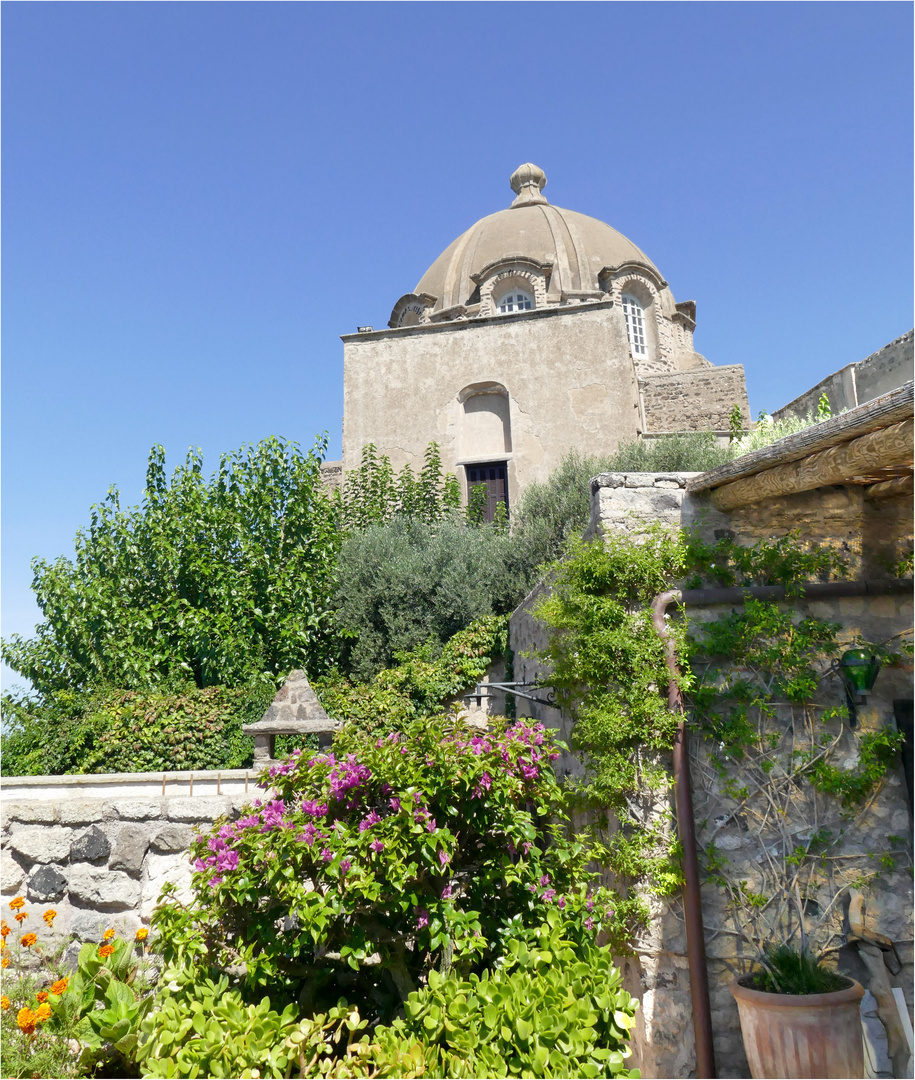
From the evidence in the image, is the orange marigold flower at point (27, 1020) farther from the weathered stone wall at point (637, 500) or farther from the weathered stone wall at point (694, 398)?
the weathered stone wall at point (694, 398)

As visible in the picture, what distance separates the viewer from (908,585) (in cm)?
491

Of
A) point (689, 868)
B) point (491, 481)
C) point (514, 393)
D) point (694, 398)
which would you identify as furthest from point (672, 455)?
point (689, 868)

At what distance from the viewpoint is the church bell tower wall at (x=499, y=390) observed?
52.7 ft

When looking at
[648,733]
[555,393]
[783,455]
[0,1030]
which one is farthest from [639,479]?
[555,393]

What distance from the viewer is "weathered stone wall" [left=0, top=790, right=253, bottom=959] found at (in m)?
5.60

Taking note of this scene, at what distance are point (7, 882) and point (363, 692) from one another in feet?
17.5

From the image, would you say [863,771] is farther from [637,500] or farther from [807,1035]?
[637,500]

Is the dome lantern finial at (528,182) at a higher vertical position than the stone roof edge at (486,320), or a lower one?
higher

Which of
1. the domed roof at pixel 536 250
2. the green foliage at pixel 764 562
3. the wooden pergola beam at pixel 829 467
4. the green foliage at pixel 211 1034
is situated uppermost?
the domed roof at pixel 536 250

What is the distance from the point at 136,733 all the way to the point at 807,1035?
893 centimetres

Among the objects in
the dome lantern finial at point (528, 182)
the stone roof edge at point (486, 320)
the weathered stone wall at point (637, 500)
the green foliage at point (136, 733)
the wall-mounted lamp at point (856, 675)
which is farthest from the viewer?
the dome lantern finial at point (528, 182)

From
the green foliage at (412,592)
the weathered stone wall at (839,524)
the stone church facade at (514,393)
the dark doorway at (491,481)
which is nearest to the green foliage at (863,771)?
the weathered stone wall at (839,524)

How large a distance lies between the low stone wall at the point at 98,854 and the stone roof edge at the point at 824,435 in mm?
4431

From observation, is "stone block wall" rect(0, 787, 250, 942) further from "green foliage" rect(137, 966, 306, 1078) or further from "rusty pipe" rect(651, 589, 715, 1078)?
"rusty pipe" rect(651, 589, 715, 1078)
